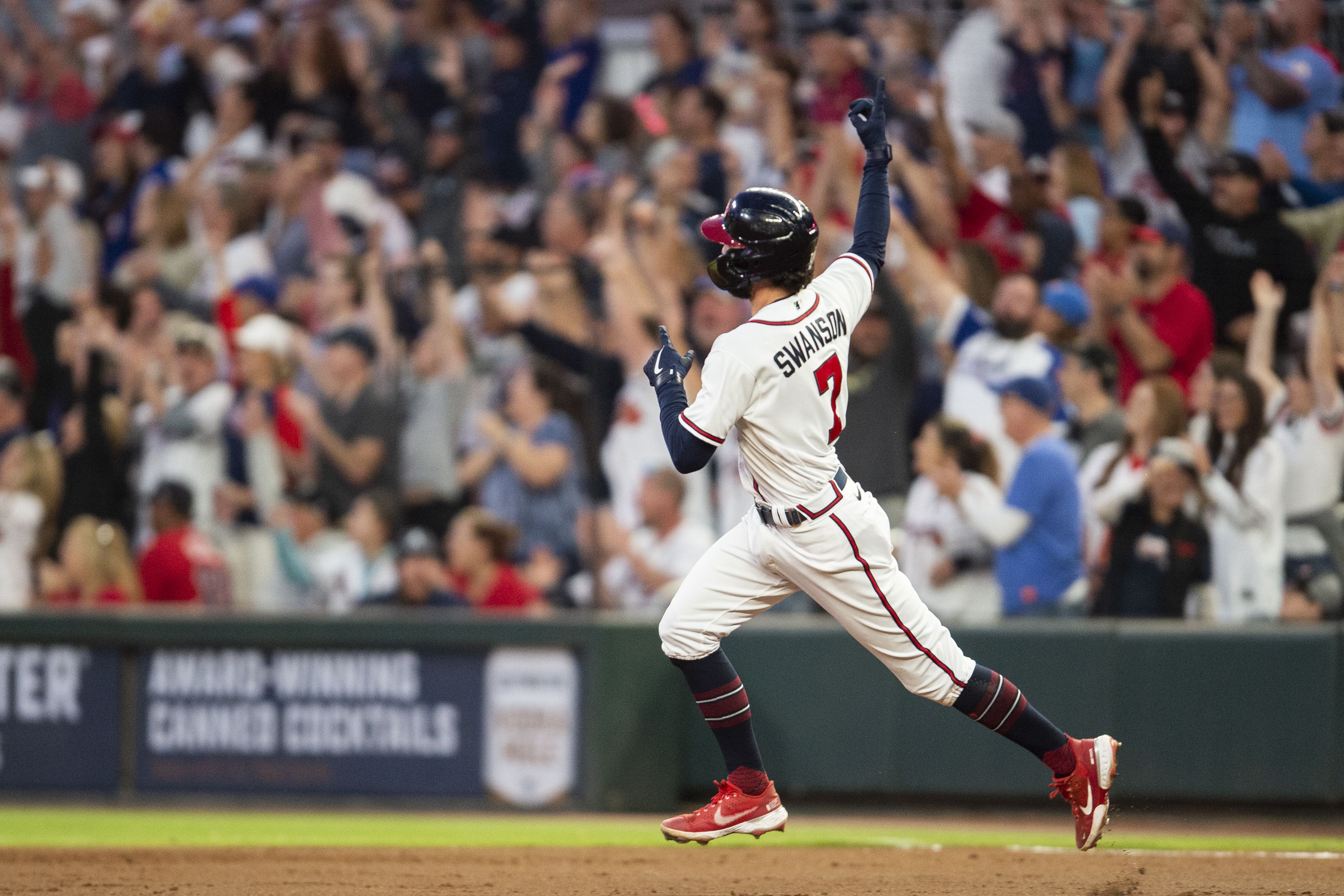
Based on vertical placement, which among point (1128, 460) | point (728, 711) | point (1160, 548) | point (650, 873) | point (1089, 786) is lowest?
point (650, 873)

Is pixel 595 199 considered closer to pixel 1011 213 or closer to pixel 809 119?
pixel 809 119

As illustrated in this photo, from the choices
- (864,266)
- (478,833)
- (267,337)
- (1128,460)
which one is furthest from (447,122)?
(864,266)

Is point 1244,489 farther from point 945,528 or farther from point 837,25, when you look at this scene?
point 837,25

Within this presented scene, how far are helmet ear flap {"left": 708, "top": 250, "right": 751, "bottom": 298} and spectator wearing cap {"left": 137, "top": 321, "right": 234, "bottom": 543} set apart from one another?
15.9ft

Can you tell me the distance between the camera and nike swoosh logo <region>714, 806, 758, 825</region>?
199 inches

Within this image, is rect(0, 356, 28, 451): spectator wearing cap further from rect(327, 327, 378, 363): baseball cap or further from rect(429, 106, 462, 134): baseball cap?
rect(429, 106, 462, 134): baseball cap

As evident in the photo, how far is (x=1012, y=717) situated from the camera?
499cm

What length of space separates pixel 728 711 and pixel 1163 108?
5.16 m

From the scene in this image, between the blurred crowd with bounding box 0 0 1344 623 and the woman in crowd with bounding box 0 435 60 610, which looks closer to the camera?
the blurred crowd with bounding box 0 0 1344 623

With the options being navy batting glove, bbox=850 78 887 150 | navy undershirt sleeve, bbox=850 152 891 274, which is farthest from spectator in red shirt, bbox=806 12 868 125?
navy undershirt sleeve, bbox=850 152 891 274

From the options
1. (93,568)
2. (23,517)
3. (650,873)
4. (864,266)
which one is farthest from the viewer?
(23,517)

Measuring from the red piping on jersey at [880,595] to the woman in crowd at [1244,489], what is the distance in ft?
9.85

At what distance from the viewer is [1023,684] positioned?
7.89m

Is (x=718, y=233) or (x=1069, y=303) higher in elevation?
(x=1069, y=303)
